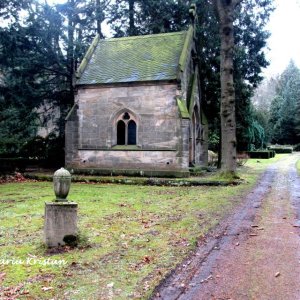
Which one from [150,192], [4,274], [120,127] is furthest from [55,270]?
[120,127]

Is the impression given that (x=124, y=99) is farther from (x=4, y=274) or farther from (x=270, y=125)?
(x=270, y=125)

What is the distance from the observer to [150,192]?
49.9 feet

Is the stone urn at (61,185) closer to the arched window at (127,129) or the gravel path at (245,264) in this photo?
the gravel path at (245,264)

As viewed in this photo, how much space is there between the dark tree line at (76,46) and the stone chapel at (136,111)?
288cm

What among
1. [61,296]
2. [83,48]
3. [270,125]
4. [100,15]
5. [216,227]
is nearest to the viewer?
[61,296]

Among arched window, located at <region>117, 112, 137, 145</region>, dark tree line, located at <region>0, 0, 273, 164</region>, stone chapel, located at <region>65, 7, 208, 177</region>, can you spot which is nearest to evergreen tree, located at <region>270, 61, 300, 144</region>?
dark tree line, located at <region>0, 0, 273, 164</region>

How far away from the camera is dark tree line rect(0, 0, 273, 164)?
73.4 ft

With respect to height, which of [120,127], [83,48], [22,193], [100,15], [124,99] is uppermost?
[100,15]

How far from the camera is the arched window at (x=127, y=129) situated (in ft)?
72.4

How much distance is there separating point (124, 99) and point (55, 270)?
17017 mm

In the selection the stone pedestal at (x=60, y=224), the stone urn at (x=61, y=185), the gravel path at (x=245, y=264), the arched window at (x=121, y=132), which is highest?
the arched window at (x=121, y=132)

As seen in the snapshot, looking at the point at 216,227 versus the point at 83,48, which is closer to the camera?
the point at 216,227

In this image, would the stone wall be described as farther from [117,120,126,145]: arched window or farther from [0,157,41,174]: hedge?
[0,157,41,174]: hedge

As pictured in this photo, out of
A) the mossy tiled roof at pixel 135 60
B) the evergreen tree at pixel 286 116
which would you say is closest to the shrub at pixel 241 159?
the mossy tiled roof at pixel 135 60
